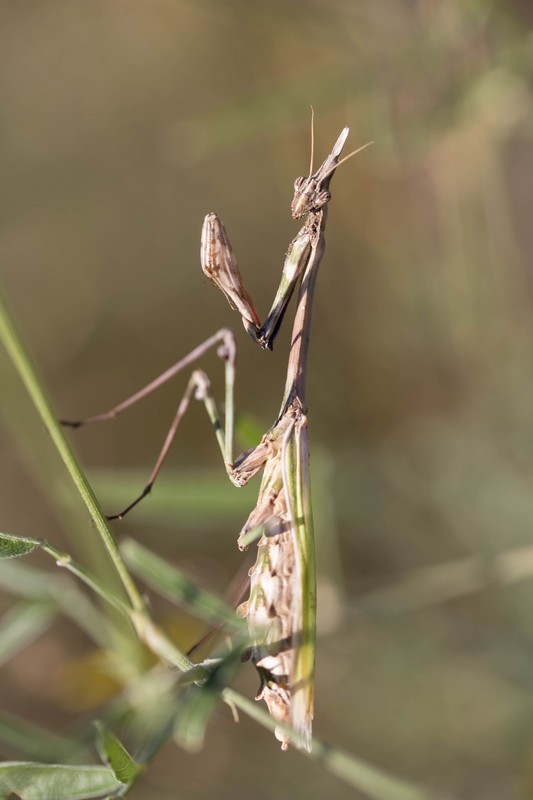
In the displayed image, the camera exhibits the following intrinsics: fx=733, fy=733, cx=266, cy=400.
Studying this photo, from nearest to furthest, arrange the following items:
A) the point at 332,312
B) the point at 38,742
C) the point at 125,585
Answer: the point at 125,585 < the point at 38,742 < the point at 332,312

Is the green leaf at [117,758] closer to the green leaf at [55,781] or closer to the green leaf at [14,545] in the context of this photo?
the green leaf at [55,781]

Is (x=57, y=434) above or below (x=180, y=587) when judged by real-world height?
above

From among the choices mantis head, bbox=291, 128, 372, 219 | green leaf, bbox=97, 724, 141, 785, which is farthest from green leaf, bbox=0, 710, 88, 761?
mantis head, bbox=291, 128, 372, 219

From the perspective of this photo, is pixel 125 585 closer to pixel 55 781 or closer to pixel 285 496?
pixel 55 781

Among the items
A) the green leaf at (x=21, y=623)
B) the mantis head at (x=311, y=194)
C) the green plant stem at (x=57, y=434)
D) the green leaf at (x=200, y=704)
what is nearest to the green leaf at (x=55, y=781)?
the green leaf at (x=200, y=704)

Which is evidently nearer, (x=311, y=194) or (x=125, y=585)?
(x=125, y=585)

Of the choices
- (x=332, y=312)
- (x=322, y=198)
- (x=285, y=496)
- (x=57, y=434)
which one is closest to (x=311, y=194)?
(x=322, y=198)

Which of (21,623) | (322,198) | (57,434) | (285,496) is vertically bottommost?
(21,623)

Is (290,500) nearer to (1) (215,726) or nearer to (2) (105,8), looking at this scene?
(1) (215,726)
